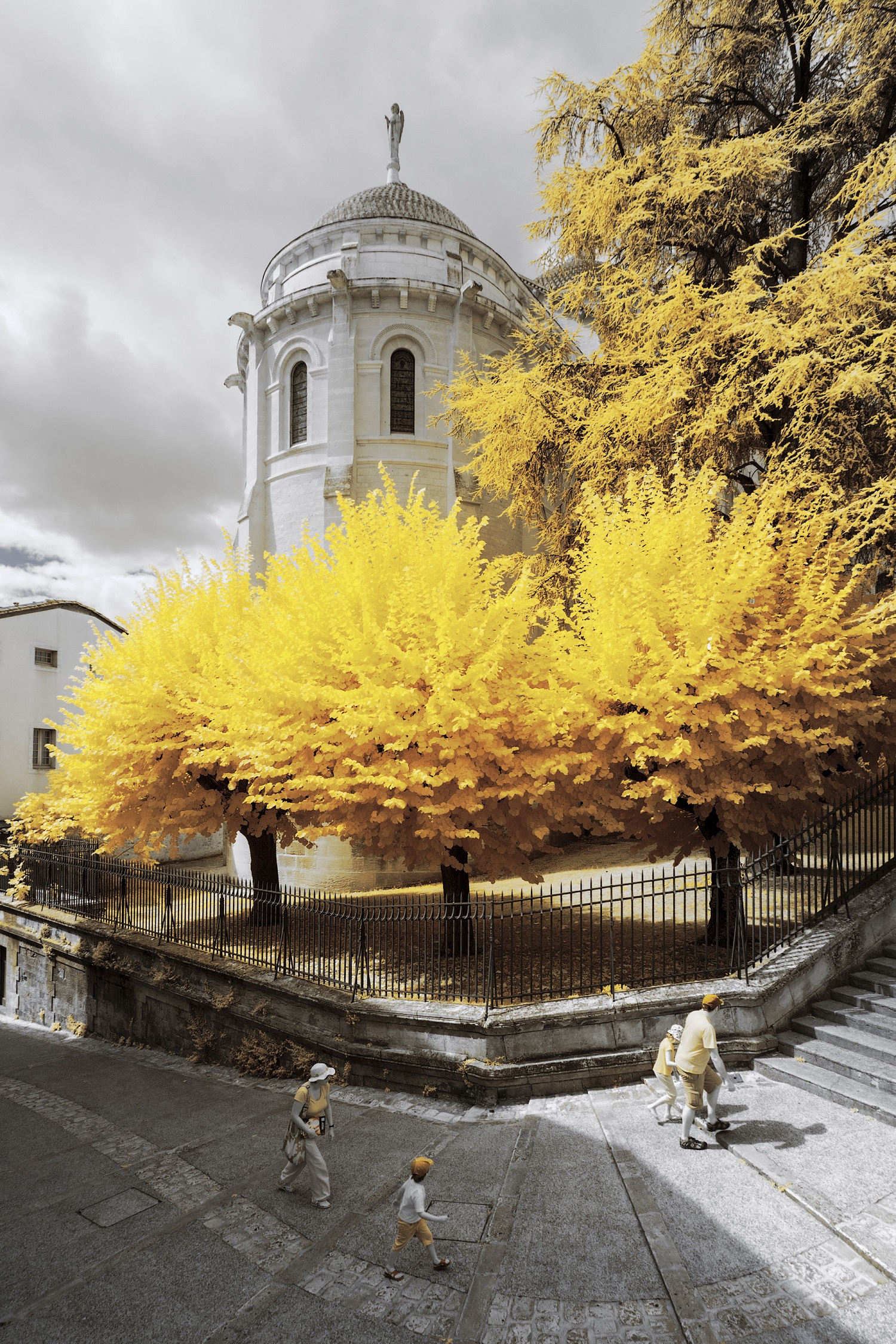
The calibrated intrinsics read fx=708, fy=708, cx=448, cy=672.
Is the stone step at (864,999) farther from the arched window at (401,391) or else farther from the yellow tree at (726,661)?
the arched window at (401,391)

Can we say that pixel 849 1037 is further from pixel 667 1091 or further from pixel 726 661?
pixel 726 661

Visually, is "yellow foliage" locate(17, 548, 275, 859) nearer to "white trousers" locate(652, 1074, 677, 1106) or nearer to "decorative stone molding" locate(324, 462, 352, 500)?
"decorative stone molding" locate(324, 462, 352, 500)

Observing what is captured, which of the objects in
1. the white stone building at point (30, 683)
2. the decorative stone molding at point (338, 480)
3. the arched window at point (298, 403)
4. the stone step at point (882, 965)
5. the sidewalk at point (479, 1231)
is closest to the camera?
the sidewalk at point (479, 1231)

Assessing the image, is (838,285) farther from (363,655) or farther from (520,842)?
(520,842)

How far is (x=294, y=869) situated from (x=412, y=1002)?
10.2m

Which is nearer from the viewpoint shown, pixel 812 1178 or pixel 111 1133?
pixel 812 1178

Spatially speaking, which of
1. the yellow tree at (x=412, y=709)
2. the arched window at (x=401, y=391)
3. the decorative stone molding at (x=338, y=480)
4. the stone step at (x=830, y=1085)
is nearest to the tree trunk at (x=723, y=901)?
the stone step at (x=830, y=1085)

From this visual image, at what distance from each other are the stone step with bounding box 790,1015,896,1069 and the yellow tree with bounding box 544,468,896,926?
198cm

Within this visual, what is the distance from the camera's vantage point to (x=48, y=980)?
16.8 metres

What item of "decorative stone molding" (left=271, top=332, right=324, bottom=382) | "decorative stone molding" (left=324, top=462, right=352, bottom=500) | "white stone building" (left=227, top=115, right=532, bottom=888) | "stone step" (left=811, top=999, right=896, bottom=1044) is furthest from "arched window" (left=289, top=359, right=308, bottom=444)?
"stone step" (left=811, top=999, right=896, bottom=1044)

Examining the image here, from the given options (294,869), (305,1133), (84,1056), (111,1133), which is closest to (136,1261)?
(305,1133)

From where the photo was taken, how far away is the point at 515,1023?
8031mm

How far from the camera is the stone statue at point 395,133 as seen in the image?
26.3 metres

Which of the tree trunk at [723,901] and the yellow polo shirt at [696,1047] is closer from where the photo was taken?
the yellow polo shirt at [696,1047]
